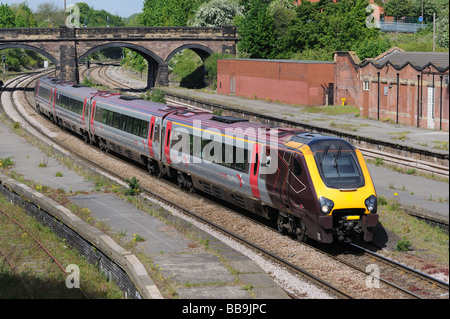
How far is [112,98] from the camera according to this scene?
32812 mm

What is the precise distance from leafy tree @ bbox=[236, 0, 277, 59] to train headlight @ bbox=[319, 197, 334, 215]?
5636 centimetres

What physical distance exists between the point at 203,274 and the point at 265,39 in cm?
5943

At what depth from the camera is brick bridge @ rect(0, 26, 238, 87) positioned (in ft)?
239

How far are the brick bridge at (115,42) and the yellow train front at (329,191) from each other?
6145cm

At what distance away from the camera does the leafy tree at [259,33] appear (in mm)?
70062

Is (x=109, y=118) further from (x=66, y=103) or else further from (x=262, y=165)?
(x=262, y=165)

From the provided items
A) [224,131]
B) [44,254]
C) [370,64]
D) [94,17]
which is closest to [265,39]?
[370,64]

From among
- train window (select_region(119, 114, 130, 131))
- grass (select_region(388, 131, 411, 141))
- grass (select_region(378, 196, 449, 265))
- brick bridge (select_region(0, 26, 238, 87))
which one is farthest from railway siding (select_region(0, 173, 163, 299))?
brick bridge (select_region(0, 26, 238, 87))

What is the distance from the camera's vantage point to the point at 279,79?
57375 millimetres

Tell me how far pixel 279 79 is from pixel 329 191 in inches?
1664

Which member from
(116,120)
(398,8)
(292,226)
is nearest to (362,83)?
(116,120)

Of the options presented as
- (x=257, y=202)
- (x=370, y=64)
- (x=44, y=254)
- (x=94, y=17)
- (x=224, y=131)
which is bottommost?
(x=44, y=254)
